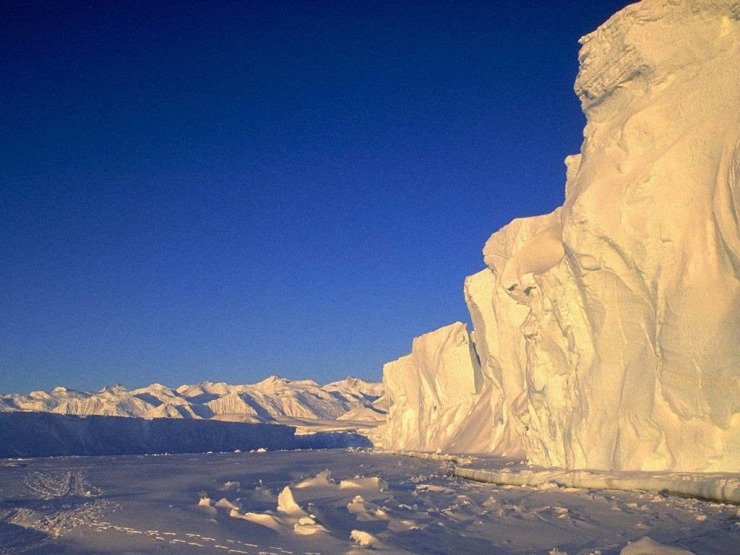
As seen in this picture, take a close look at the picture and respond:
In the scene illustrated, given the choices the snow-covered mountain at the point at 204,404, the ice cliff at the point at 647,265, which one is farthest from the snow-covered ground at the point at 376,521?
the snow-covered mountain at the point at 204,404

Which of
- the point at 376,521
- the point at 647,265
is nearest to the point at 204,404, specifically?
the point at 647,265

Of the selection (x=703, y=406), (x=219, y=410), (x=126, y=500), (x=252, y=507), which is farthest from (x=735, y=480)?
(x=219, y=410)

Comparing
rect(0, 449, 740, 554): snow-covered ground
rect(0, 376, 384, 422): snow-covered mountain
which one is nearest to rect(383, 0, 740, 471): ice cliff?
rect(0, 449, 740, 554): snow-covered ground

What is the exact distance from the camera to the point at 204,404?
141 meters

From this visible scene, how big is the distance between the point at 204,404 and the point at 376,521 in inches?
5297

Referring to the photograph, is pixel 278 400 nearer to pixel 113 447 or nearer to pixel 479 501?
pixel 113 447

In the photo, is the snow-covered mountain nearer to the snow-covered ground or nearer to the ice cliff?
the ice cliff

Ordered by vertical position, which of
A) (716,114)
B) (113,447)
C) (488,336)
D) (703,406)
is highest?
(716,114)

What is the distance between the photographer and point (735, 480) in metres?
13.2

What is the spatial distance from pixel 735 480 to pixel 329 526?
8068 mm

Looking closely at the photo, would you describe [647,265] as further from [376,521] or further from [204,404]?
[204,404]

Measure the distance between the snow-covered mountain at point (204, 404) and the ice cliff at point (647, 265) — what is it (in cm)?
9070

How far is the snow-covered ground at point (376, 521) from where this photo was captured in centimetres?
1079

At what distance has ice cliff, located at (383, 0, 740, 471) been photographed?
16031mm
